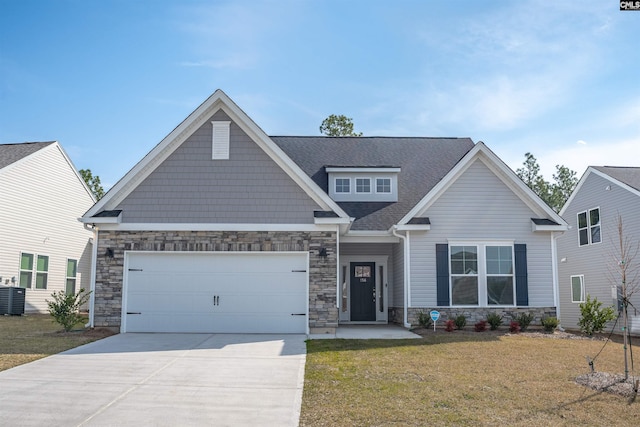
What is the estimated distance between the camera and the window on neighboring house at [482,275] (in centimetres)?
1548

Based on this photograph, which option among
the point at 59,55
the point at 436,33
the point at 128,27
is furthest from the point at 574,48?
the point at 59,55

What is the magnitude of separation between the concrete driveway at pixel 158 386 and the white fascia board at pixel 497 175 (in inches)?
227

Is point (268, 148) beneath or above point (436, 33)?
beneath

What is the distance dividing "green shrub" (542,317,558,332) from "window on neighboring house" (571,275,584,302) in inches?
289

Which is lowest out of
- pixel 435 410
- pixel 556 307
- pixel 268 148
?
pixel 435 410

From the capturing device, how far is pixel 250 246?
1425 cm

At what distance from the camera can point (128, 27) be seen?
13.1m

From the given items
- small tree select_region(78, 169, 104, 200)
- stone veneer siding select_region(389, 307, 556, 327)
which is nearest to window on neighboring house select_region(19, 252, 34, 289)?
stone veneer siding select_region(389, 307, 556, 327)

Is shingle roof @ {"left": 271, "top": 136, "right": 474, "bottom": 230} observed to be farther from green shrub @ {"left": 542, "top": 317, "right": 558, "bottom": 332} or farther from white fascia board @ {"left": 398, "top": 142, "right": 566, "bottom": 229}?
green shrub @ {"left": 542, "top": 317, "right": 558, "bottom": 332}

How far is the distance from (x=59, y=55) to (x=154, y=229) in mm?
4928

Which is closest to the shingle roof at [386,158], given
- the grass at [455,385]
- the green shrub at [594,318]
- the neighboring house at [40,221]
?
the green shrub at [594,318]

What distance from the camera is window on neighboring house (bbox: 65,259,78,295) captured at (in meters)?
24.4

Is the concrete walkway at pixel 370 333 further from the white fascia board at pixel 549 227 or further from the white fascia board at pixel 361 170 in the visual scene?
the white fascia board at pixel 361 170

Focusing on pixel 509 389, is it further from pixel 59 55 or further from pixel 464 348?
pixel 59 55
